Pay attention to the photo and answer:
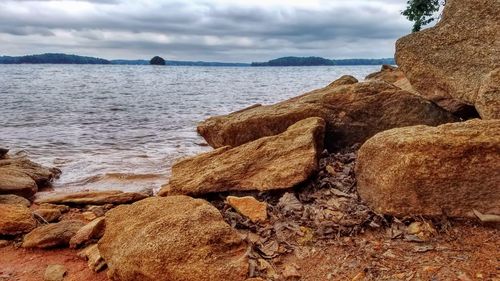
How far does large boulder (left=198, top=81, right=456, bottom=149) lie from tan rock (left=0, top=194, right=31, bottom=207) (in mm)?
4306

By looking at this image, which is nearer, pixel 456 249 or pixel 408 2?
pixel 456 249

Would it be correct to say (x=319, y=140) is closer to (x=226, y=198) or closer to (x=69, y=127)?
(x=226, y=198)

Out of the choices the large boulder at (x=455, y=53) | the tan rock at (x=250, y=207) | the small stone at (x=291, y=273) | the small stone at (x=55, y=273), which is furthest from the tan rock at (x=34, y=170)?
the large boulder at (x=455, y=53)

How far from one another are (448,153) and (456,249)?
1032mm

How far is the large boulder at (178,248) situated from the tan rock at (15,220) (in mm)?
2225

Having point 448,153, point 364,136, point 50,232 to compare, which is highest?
point 448,153

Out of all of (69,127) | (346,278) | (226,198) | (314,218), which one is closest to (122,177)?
(226,198)

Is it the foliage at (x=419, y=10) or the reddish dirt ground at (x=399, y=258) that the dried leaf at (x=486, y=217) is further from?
the foliage at (x=419, y=10)

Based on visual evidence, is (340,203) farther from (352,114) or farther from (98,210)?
(98,210)

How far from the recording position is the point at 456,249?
4398 mm

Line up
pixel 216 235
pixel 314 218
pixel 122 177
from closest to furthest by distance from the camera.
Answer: pixel 216 235 < pixel 314 218 < pixel 122 177

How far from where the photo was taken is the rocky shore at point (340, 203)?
4.47 metres

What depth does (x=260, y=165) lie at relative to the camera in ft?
21.4

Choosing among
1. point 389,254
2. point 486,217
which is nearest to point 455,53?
point 486,217
